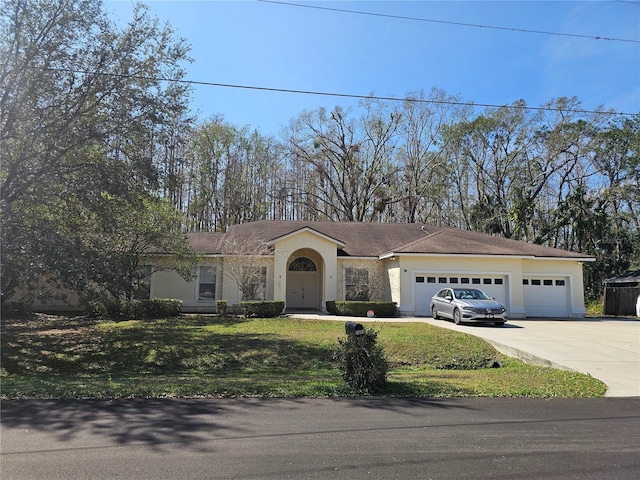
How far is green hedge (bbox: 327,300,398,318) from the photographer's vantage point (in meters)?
20.4

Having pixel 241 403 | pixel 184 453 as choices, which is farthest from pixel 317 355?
pixel 184 453

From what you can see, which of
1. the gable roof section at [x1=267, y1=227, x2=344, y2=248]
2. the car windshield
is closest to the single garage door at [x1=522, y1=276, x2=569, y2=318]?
the car windshield

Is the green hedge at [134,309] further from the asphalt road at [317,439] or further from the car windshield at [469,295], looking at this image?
the asphalt road at [317,439]

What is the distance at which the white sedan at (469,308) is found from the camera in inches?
667

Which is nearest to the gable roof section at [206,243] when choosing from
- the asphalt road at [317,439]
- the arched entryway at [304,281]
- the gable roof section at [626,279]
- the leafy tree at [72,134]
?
the arched entryway at [304,281]

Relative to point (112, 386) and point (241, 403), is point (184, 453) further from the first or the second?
point (112, 386)

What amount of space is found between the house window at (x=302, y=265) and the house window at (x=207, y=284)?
4.90 meters

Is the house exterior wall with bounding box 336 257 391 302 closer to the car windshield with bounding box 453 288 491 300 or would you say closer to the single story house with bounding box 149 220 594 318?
the single story house with bounding box 149 220 594 318

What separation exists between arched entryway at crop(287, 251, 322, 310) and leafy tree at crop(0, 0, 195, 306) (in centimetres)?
1332

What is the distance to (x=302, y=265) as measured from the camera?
86.0ft

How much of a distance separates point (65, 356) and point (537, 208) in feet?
131

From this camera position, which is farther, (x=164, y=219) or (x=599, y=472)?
(x=164, y=219)

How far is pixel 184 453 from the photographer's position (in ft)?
14.3

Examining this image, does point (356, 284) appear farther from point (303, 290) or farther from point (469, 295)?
point (469, 295)
